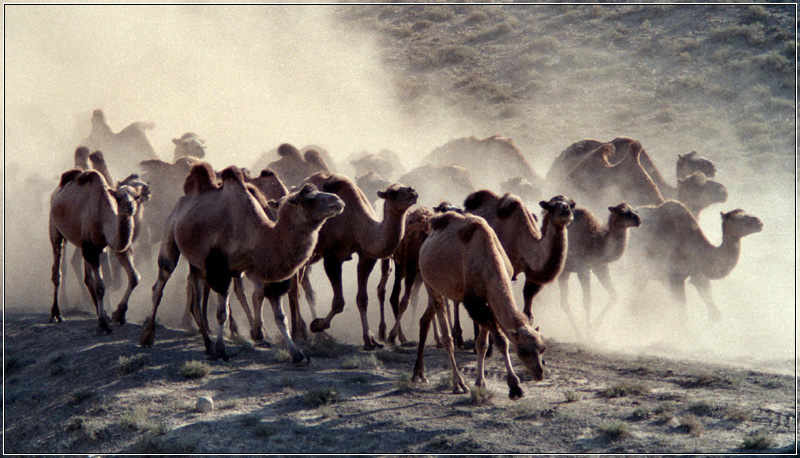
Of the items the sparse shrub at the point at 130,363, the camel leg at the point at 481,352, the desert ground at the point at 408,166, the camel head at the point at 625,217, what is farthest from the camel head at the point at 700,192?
the sparse shrub at the point at 130,363

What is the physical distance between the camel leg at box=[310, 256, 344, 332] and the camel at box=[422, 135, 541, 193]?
9.78 meters

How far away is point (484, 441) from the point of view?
8930 millimetres

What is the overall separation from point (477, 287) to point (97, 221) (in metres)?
6.14

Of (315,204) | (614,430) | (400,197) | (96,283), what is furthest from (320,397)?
(96,283)

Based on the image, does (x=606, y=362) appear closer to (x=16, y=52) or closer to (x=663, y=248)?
(x=663, y=248)

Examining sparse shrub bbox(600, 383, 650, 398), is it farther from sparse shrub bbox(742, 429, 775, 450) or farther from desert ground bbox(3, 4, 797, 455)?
sparse shrub bbox(742, 429, 775, 450)

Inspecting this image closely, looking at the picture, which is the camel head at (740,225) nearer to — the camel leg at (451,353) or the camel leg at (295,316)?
the camel leg at (451,353)

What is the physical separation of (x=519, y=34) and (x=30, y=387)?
39.0m

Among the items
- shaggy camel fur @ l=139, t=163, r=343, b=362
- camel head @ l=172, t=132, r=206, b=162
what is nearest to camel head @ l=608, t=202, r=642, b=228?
shaggy camel fur @ l=139, t=163, r=343, b=362

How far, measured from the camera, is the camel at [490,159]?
23438mm

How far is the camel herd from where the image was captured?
10695mm

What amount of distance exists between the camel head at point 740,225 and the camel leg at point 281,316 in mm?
8113

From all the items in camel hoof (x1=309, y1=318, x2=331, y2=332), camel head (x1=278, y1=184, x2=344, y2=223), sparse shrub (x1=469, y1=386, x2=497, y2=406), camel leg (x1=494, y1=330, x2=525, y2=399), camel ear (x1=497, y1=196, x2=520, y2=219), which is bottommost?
sparse shrub (x1=469, y1=386, x2=497, y2=406)

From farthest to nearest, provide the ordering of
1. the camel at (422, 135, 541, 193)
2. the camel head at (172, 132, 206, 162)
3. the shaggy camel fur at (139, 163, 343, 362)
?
the camel at (422, 135, 541, 193) → the camel head at (172, 132, 206, 162) → the shaggy camel fur at (139, 163, 343, 362)
